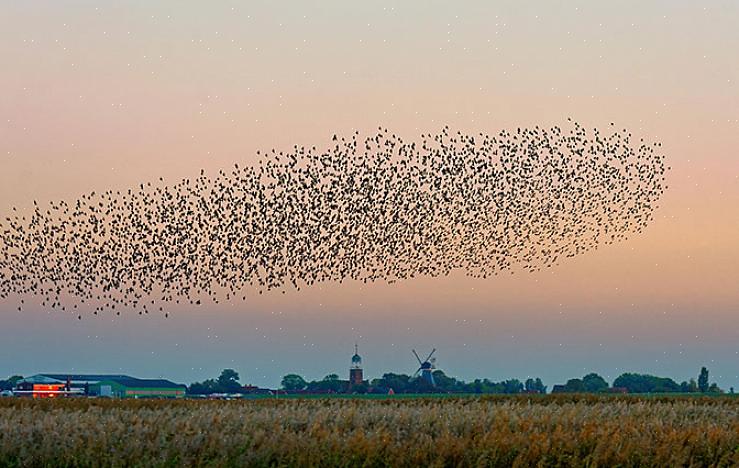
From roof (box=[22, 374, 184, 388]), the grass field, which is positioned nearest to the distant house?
roof (box=[22, 374, 184, 388])

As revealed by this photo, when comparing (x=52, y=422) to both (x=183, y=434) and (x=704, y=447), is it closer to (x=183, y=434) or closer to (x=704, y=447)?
(x=183, y=434)

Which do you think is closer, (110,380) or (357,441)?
(357,441)

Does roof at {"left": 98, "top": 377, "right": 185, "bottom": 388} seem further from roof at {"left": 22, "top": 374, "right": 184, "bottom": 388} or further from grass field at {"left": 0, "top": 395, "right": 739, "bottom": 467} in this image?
grass field at {"left": 0, "top": 395, "right": 739, "bottom": 467}

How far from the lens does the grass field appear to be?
2217cm

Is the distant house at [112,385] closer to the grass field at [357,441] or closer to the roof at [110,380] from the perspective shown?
the roof at [110,380]

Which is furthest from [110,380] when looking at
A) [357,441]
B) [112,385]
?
[357,441]

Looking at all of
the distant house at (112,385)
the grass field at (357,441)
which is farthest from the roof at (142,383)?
the grass field at (357,441)

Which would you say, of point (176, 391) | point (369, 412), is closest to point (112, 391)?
point (176, 391)

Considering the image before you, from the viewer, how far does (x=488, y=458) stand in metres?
23.3

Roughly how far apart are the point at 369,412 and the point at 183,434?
23.6 feet

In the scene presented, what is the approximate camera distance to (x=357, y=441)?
23.1m

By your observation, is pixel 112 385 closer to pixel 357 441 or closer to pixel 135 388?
pixel 135 388

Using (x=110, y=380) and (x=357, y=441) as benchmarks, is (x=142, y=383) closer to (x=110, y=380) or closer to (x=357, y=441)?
(x=110, y=380)

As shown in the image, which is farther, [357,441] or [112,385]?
[112,385]
